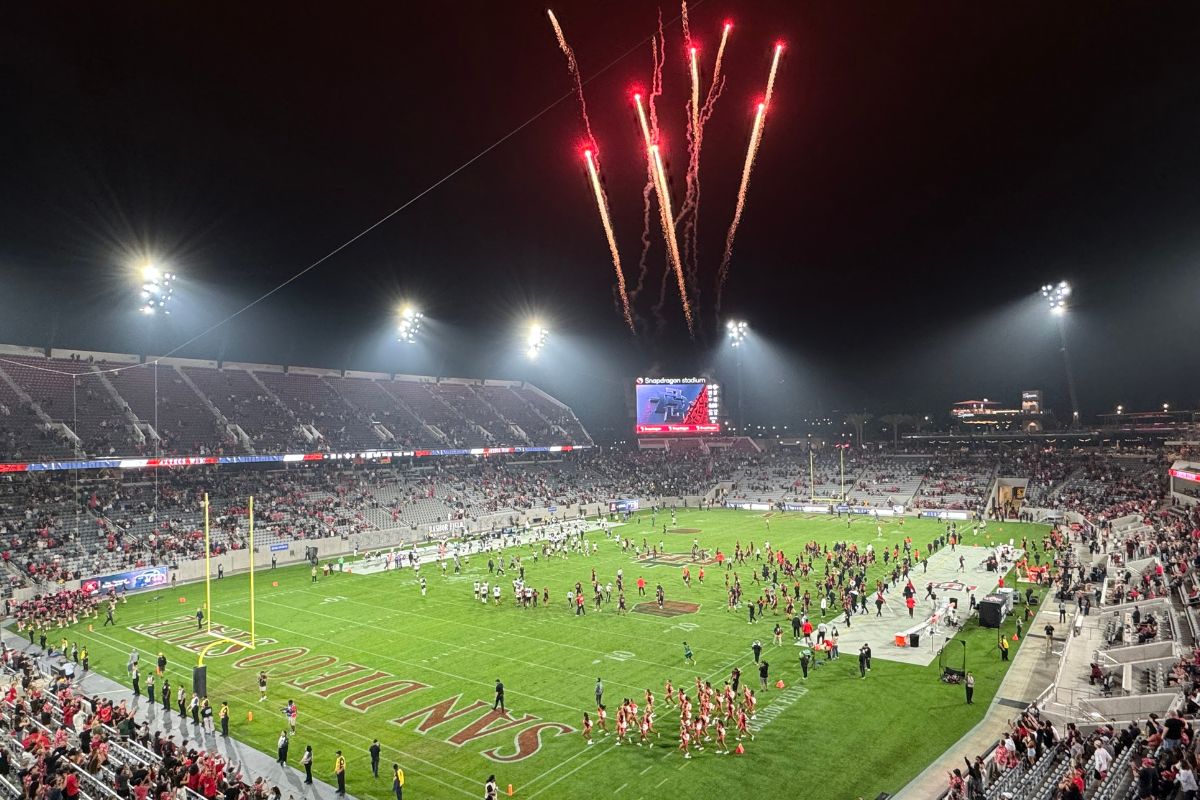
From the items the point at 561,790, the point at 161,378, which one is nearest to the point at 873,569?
the point at 561,790

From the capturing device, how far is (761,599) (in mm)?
33156

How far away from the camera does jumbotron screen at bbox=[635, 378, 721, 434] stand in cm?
7962

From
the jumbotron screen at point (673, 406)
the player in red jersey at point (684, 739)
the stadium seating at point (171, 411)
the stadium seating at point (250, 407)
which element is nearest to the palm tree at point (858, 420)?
the jumbotron screen at point (673, 406)

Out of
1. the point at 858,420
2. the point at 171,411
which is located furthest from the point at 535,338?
the point at 858,420

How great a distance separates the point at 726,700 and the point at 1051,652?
13813 mm

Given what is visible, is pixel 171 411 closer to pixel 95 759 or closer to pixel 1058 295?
pixel 95 759

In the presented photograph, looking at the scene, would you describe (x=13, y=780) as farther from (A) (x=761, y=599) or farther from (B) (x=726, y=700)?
(A) (x=761, y=599)

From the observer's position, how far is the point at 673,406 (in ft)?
262

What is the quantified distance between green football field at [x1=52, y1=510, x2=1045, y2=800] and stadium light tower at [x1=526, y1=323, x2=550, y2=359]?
147 feet

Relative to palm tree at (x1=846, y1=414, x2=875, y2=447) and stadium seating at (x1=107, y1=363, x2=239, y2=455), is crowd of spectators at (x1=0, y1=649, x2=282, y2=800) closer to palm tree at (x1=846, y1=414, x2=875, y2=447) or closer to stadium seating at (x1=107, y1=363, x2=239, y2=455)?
stadium seating at (x1=107, y1=363, x2=239, y2=455)

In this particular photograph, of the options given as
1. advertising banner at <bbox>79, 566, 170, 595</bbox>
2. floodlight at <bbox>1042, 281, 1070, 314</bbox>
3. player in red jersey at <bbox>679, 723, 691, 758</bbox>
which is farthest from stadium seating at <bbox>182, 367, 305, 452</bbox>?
floodlight at <bbox>1042, 281, 1070, 314</bbox>

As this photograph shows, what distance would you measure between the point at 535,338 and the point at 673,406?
1732 centimetres

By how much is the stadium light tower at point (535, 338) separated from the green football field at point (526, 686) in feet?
147

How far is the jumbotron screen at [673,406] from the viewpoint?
79.6m
